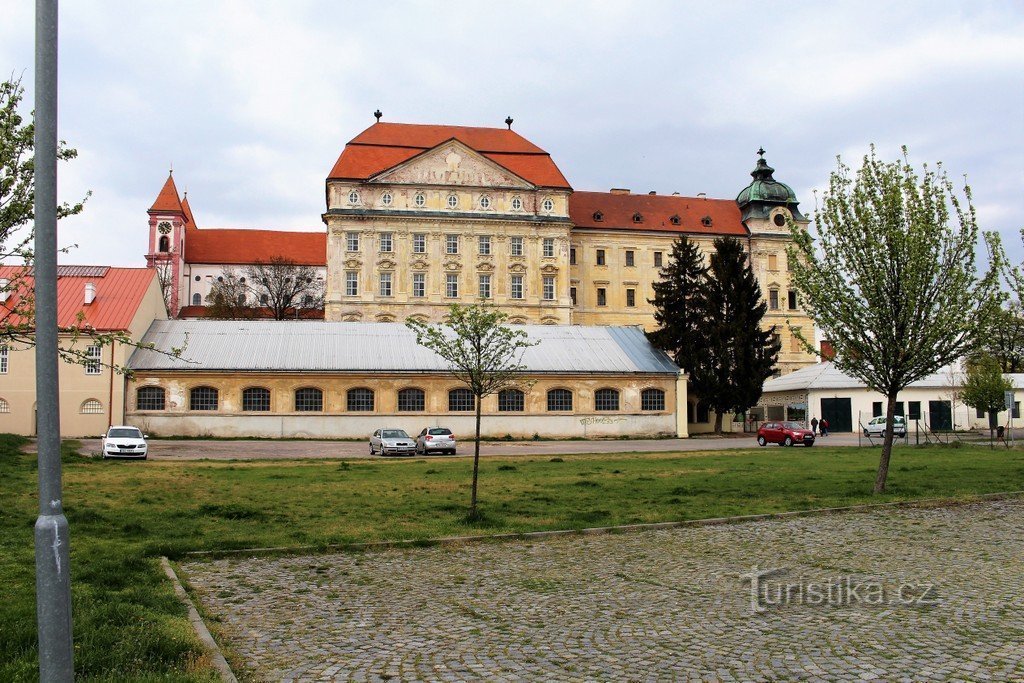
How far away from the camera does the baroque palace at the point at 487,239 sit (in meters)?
83.1

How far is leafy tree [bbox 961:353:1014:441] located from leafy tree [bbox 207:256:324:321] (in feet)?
217

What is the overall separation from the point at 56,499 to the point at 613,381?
47447 millimetres

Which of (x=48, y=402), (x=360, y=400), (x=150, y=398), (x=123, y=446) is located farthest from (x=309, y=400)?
(x=48, y=402)

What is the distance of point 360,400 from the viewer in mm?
48531

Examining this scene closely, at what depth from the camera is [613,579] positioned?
1060 centimetres

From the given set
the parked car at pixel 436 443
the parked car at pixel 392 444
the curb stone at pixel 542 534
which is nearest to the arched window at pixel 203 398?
the parked car at pixel 392 444

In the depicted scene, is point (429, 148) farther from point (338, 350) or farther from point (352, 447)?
point (352, 447)

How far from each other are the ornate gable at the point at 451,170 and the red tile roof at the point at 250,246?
3783 centimetres

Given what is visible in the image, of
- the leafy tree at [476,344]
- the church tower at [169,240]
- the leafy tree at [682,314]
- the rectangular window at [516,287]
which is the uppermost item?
the church tower at [169,240]

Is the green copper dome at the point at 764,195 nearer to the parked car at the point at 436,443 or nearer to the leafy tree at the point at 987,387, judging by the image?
the leafy tree at the point at 987,387

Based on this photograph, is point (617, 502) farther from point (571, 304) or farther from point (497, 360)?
point (571, 304)

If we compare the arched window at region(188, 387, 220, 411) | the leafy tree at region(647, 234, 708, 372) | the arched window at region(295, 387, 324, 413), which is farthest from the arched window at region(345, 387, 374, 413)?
the leafy tree at region(647, 234, 708, 372)

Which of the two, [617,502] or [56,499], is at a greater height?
[56,499]

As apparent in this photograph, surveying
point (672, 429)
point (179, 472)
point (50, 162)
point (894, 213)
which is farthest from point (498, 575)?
point (672, 429)
